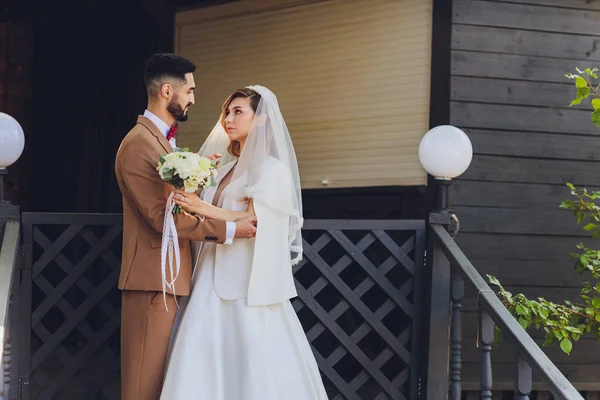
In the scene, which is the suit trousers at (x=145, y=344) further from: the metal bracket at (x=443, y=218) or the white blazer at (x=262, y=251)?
the metal bracket at (x=443, y=218)

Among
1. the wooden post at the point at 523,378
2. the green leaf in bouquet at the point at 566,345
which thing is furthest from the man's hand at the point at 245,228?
the green leaf in bouquet at the point at 566,345

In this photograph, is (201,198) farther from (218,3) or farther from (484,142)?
(218,3)

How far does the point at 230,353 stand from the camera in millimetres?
3299

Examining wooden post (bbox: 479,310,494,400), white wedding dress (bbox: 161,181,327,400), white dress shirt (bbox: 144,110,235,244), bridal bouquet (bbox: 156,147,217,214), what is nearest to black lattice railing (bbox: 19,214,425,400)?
wooden post (bbox: 479,310,494,400)

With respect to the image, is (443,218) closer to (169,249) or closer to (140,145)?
(169,249)

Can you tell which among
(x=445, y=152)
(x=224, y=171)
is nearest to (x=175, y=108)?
(x=224, y=171)

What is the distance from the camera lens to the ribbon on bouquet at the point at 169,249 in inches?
125

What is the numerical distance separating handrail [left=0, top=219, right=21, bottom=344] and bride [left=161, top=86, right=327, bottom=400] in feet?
2.39

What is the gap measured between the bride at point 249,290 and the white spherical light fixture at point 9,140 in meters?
1.03

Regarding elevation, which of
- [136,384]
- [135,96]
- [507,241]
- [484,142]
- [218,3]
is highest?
[218,3]

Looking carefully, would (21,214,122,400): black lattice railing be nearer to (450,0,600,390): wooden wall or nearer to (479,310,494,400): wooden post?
(479,310,494,400): wooden post

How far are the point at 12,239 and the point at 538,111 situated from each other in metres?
3.24

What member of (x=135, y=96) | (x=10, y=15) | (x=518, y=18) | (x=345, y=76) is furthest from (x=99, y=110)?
(x=518, y=18)

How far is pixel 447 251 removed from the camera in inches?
154
